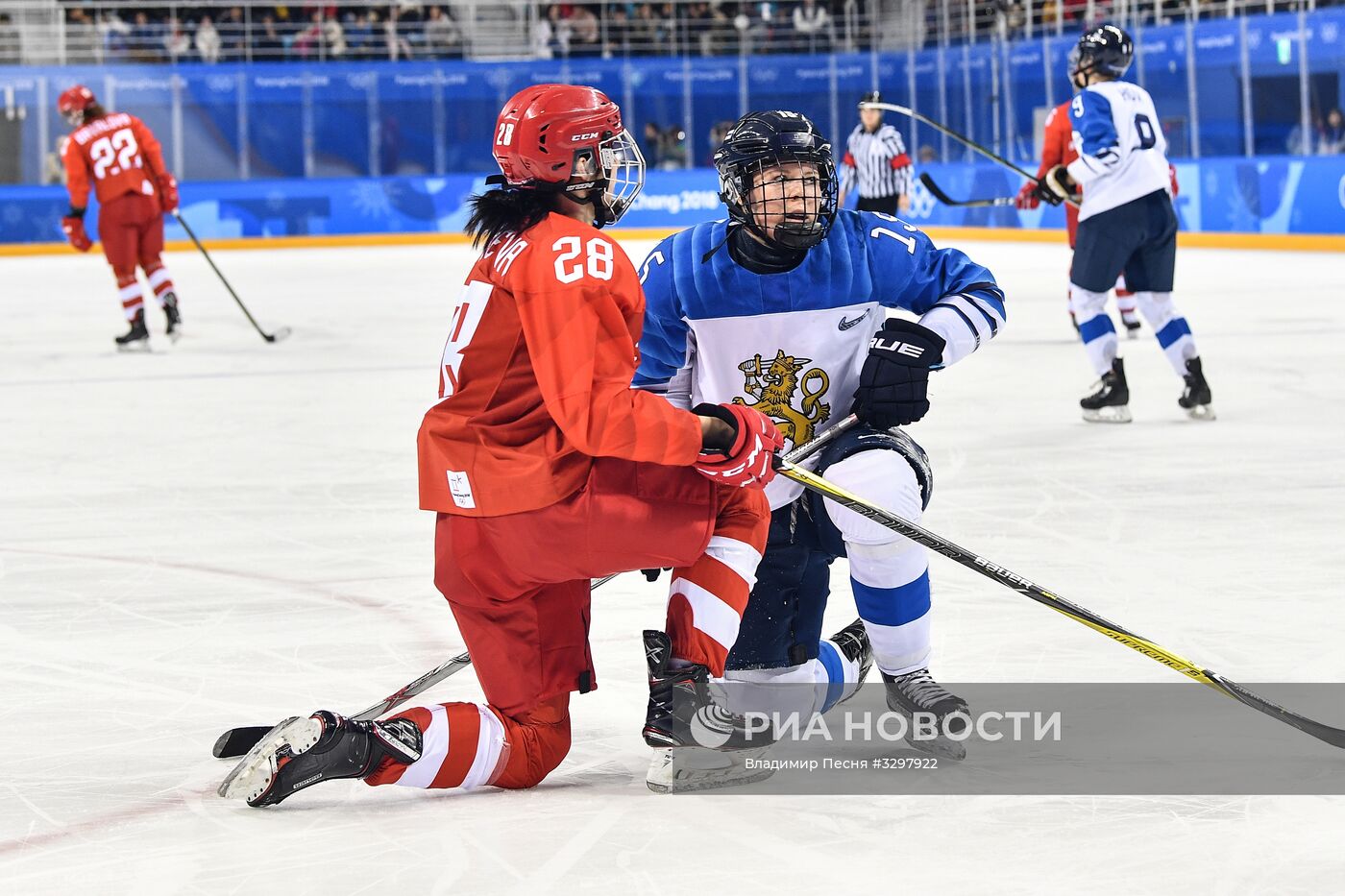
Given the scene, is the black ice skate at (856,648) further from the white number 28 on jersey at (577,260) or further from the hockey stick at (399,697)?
the white number 28 on jersey at (577,260)

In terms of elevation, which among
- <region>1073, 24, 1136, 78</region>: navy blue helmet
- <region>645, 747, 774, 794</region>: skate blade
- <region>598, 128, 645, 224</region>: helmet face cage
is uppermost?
<region>1073, 24, 1136, 78</region>: navy blue helmet

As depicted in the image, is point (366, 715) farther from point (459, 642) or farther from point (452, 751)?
point (459, 642)

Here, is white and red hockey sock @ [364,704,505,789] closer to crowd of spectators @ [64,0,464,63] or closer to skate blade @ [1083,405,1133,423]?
skate blade @ [1083,405,1133,423]

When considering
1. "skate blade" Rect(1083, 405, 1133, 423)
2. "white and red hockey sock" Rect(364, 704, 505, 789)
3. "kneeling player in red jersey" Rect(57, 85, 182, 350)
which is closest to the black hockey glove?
"white and red hockey sock" Rect(364, 704, 505, 789)

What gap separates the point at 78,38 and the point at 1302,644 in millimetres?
20754

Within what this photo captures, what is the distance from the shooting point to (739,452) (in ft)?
7.23

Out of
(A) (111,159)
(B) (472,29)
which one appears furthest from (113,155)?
(B) (472,29)

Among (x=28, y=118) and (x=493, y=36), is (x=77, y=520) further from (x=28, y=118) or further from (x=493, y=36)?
(x=493, y=36)

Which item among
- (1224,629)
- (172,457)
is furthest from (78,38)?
(1224,629)

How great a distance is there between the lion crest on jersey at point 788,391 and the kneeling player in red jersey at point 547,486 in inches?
12.9

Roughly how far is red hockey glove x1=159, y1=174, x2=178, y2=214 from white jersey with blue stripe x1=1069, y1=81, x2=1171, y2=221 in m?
5.62

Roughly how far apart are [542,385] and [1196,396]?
4.41m

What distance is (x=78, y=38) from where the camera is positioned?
2119 cm

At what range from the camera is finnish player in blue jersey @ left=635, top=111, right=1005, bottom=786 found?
8.18 ft
